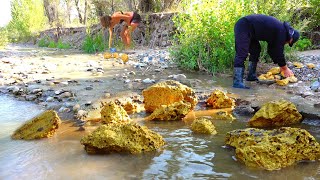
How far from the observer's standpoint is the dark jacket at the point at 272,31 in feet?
17.9

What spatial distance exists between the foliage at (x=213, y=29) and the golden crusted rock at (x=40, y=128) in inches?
165

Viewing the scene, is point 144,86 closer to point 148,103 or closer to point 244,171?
point 148,103

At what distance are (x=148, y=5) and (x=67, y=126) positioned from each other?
1344 cm

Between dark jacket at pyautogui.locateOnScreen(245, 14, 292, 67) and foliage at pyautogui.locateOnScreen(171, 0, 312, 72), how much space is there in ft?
3.59

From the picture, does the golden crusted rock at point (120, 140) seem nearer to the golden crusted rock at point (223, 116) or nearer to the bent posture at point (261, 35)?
the golden crusted rock at point (223, 116)

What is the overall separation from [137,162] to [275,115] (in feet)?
5.67

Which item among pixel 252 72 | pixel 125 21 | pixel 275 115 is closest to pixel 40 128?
pixel 275 115

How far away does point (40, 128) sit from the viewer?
3297 mm

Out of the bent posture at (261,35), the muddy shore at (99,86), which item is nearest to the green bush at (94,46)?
the muddy shore at (99,86)

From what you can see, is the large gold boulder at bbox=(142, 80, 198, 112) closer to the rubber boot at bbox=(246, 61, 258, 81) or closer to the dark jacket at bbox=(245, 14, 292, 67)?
the dark jacket at bbox=(245, 14, 292, 67)

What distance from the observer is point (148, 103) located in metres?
4.32

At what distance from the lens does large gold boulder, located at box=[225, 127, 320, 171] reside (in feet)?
8.11

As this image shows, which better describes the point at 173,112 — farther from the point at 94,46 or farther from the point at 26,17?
the point at 26,17

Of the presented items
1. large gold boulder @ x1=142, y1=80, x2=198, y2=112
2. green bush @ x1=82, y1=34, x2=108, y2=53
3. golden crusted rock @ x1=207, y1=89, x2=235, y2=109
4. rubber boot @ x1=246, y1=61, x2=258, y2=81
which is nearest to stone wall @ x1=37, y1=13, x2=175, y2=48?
green bush @ x1=82, y1=34, x2=108, y2=53
